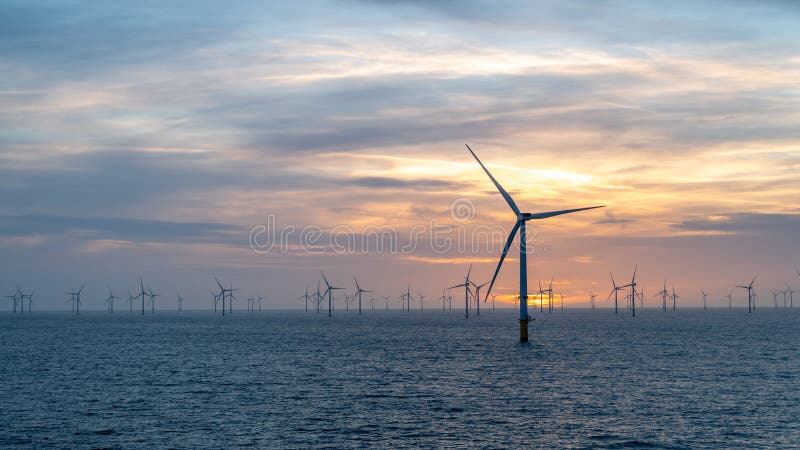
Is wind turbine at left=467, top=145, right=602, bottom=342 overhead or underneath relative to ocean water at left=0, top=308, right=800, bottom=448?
overhead

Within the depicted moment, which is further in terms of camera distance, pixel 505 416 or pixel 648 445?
pixel 505 416

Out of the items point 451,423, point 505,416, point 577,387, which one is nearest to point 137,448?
point 451,423

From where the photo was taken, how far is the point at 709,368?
11188cm

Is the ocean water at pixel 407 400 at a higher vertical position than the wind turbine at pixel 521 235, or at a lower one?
lower

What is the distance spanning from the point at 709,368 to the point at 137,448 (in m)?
85.1

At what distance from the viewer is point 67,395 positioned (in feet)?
282

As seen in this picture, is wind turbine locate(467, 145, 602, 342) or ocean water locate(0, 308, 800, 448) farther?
wind turbine locate(467, 145, 602, 342)

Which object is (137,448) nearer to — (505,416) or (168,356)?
(505,416)

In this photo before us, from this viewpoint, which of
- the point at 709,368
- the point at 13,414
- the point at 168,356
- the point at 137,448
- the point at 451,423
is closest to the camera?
the point at 137,448

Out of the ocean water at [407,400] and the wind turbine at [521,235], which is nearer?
the ocean water at [407,400]

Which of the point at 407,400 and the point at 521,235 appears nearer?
the point at 407,400

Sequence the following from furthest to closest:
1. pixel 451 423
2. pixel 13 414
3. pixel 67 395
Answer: pixel 67 395, pixel 13 414, pixel 451 423

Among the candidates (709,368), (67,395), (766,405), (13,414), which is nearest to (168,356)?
(67,395)

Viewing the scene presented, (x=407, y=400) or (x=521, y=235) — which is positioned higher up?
(x=521, y=235)
